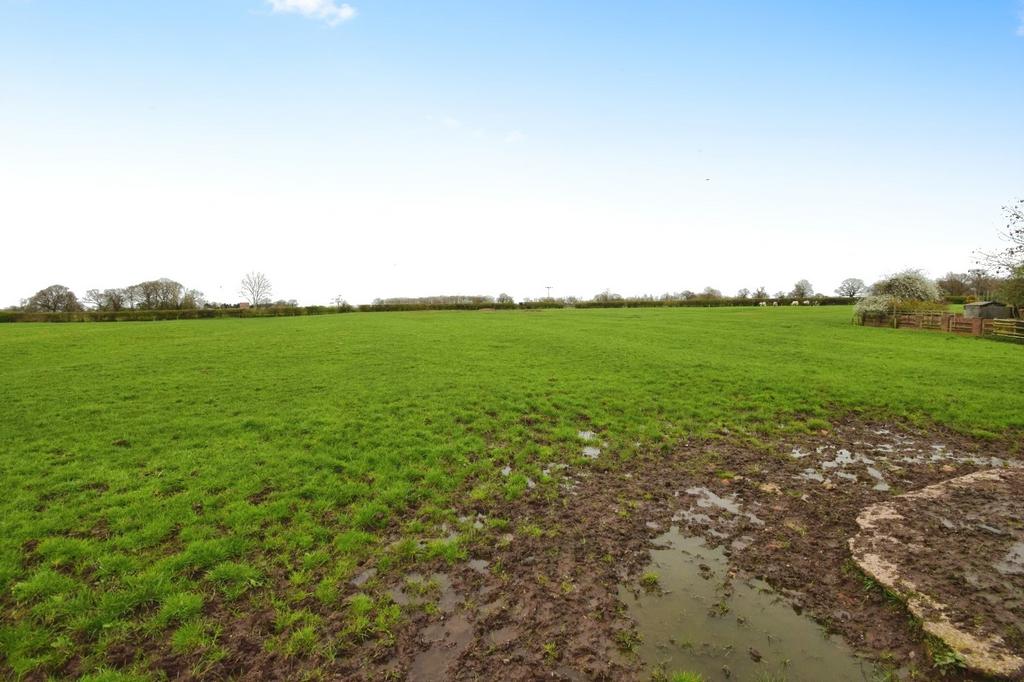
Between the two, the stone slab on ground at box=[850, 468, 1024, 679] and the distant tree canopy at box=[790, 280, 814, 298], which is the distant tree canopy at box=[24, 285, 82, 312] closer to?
the stone slab on ground at box=[850, 468, 1024, 679]

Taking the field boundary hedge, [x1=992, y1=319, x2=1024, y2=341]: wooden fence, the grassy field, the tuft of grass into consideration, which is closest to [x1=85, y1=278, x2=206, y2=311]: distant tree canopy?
the field boundary hedge

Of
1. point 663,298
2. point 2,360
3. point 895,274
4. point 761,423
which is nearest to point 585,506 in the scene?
point 761,423

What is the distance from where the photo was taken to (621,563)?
6516mm

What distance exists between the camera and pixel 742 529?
7445 mm

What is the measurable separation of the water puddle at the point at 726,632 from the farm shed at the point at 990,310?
46986mm

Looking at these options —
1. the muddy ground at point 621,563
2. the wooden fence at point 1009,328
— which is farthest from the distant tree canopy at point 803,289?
the muddy ground at point 621,563

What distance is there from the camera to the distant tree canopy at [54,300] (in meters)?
91.7

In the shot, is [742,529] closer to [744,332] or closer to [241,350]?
[241,350]

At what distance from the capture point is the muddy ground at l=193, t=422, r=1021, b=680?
15.6 ft

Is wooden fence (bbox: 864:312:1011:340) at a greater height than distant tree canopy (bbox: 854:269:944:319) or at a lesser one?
lesser

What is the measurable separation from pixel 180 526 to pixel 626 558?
22.3ft

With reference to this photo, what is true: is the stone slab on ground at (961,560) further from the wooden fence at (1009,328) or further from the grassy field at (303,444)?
→ the wooden fence at (1009,328)

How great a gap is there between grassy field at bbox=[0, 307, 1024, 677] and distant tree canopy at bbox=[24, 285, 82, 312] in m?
93.6

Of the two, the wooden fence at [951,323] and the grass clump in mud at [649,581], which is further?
the wooden fence at [951,323]
